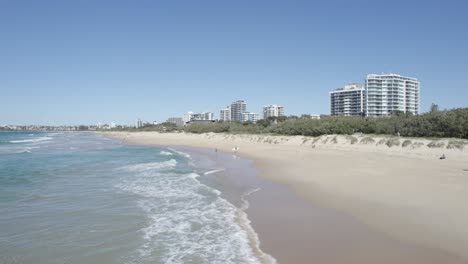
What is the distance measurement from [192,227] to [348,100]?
4347 inches

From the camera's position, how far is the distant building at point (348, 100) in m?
109

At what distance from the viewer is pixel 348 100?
112 m

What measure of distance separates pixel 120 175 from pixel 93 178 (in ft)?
5.36

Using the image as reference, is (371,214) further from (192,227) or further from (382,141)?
(382,141)

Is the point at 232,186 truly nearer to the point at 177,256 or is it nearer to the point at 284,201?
the point at 284,201

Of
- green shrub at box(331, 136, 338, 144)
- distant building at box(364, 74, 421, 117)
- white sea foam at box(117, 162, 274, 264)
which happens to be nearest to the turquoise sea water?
white sea foam at box(117, 162, 274, 264)

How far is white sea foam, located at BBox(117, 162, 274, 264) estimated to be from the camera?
7.27 meters

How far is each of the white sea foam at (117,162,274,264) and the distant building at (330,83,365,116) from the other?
101 m

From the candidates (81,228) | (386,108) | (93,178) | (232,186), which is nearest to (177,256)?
(81,228)

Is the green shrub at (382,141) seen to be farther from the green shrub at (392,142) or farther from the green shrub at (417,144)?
the green shrub at (417,144)

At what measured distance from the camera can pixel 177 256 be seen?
723 cm

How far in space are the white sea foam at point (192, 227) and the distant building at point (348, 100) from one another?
10137 centimetres

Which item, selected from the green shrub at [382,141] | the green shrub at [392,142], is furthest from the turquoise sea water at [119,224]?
the green shrub at [382,141]

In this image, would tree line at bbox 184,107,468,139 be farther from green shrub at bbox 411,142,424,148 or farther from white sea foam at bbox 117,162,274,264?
white sea foam at bbox 117,162,274,264
